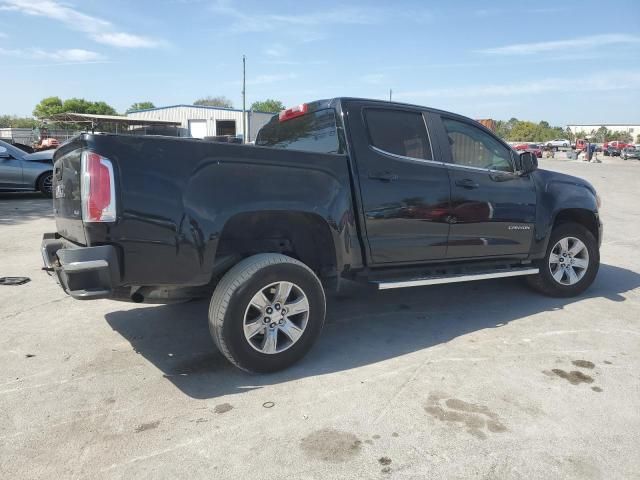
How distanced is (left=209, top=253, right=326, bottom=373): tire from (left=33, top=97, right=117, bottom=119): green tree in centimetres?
9525

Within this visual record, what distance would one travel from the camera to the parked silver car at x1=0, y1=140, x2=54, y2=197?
11.7 meters

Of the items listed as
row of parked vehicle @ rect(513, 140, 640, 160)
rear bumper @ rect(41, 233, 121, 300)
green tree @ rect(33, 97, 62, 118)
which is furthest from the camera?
green tree @ rect(33, 97, 62, 118)

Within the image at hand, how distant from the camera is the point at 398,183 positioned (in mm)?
4102

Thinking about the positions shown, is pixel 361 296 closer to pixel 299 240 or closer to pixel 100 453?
pixel 299 240

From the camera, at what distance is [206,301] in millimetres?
5246

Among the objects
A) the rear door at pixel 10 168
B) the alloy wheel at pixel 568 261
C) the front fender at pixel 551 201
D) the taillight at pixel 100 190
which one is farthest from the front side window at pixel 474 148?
the rear door at pixel 10 168

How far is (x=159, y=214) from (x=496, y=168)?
10.8ft

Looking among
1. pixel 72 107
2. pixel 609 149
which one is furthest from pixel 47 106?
pixel 609 149

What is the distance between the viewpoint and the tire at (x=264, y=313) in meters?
3.31

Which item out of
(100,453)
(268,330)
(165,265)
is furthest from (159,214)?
(100,453)

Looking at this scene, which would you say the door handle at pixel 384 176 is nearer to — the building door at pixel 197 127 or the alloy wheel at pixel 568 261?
the alloy wheel at pixel 568 261

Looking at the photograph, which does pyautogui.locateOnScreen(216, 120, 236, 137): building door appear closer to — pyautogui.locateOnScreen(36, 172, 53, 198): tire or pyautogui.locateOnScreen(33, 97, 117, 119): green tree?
pyautogui.locateOnScreen(36, 172, 53, 198): tire

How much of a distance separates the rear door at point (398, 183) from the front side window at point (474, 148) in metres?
0.28

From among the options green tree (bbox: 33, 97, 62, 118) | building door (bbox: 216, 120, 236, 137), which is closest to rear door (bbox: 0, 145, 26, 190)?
building door (bbox: 216, 120, 236, 137)
